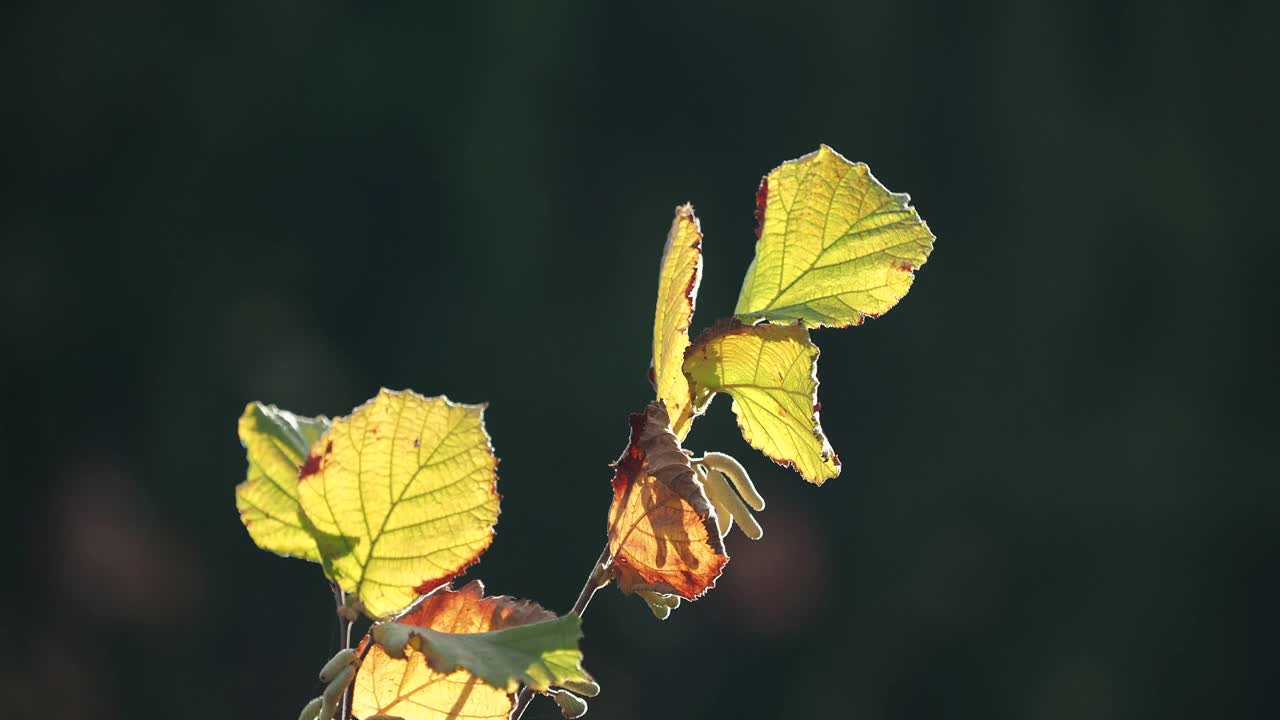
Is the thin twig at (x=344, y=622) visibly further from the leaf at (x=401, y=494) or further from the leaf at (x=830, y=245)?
the leaf at (x=830, y=245)

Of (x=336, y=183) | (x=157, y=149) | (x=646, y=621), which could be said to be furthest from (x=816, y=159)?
(x=157, y=149)

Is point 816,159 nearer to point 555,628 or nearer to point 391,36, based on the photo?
point 555,628

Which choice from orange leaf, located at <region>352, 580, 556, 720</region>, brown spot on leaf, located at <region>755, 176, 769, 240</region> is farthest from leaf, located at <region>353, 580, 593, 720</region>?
brown spot on leaf, located at <region>755, 176, 769, 240</region>

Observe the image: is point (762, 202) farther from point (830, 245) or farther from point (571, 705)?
point (571, 705)

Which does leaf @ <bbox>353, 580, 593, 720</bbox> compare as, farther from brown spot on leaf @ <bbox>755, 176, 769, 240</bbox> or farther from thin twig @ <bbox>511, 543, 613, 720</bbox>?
brown spot on leaf @ <bbox>755, 176, 769, 240</bbox>

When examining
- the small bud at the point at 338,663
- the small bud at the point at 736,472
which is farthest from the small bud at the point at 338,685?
the small bud at the point at 736,472
